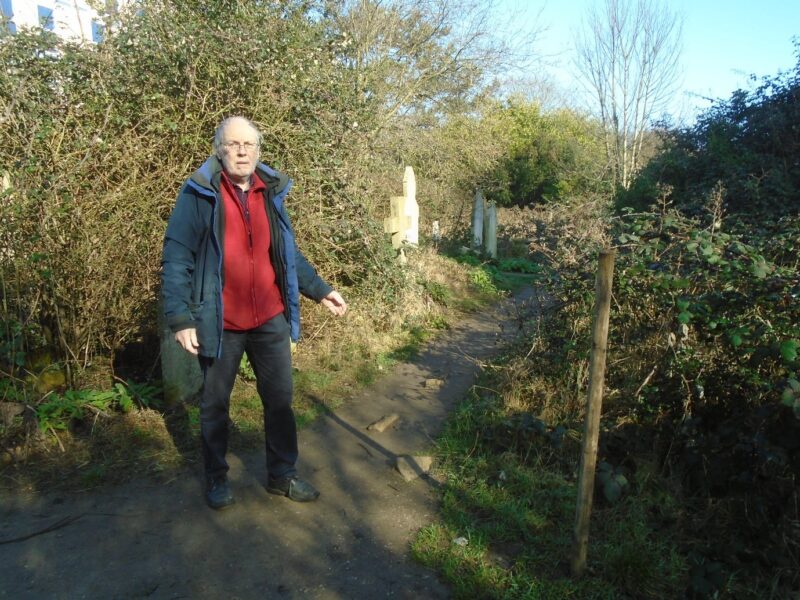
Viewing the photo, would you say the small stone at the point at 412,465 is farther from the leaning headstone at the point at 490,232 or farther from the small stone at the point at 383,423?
the leaning headstone at the point at 490,232

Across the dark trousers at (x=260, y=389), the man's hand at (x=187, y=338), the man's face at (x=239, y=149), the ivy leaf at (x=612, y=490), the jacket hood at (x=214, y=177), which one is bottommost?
the ivy leaf at (x=612, y=490)

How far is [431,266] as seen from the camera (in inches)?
394

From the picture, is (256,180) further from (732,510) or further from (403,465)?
(732,510)

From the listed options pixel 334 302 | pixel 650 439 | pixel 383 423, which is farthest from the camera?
pixel 383 423

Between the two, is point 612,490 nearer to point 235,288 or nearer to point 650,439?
point 650,439

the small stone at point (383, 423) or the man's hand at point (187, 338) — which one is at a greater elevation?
the man's hand at point (187, 338)

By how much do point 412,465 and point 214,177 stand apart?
2219 millimetres

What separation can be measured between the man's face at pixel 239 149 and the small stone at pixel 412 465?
82.8 inches

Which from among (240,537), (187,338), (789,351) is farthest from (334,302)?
(789,351)

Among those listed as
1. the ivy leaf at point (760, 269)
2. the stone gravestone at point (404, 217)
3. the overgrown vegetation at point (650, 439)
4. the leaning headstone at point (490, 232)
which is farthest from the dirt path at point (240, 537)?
the leaning headstone at point (490, 232)

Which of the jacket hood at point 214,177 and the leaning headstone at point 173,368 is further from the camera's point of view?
the leaning headstone at point 173,368

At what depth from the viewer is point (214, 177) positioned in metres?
3.07

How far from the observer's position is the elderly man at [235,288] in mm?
3049

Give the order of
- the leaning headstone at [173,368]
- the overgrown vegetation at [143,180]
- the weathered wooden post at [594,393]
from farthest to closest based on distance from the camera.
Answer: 1. the leaning headstone at [173,368]
2. the overgrown vegetation at [143,180]
3. the weathered wooden post at [594,393]
